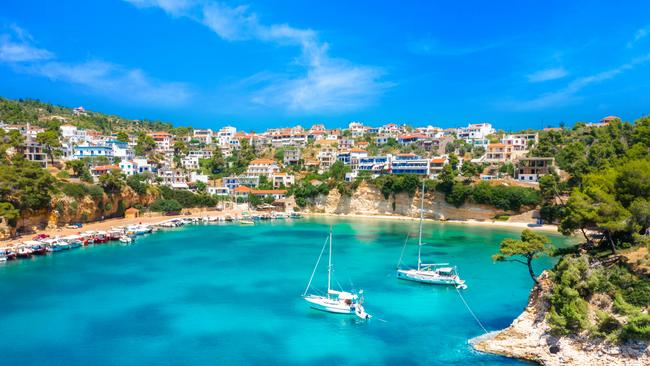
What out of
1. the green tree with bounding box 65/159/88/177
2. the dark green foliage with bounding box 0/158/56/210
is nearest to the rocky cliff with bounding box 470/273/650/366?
the dark green foliage with bounding box 0/158/56/210

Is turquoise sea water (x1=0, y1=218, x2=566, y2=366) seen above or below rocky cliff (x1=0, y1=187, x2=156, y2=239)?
below

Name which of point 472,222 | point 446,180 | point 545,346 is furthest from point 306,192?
point 545,346

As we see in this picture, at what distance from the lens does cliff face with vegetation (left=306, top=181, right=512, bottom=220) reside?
2386 inches

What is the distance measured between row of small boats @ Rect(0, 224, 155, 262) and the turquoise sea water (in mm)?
1580

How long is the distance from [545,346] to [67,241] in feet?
136

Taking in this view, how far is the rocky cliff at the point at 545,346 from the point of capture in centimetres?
1552

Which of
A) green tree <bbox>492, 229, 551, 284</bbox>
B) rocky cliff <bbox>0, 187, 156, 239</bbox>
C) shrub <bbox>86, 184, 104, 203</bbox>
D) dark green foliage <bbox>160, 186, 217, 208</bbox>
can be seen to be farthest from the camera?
dark green foliage <bbox>160, 186, 217, 208</bbox>

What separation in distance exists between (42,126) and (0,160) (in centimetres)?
4084

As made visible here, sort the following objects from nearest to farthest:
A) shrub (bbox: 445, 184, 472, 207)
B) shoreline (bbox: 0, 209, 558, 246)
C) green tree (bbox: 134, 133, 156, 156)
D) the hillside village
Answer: shoreline (bbox: 0, 209, 558, 246) < shrub (bbox: 445, 184, 472, 207) < the hillside village < green tree (bbox: 134, 133, 156, 156)

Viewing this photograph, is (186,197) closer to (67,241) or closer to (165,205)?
(165,205)

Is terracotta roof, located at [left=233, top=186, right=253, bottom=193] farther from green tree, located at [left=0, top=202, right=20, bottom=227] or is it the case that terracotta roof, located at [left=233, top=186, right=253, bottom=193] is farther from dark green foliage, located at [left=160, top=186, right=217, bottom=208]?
green tree, located at [left=0, top=202, right=20, bottom=227]

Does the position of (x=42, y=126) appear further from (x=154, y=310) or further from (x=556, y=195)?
(x=556, y=195)

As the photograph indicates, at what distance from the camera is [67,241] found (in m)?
42.0

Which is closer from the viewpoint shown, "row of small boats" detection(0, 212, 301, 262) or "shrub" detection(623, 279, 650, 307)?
"shrub" detection(623, 279, 650, 307)
